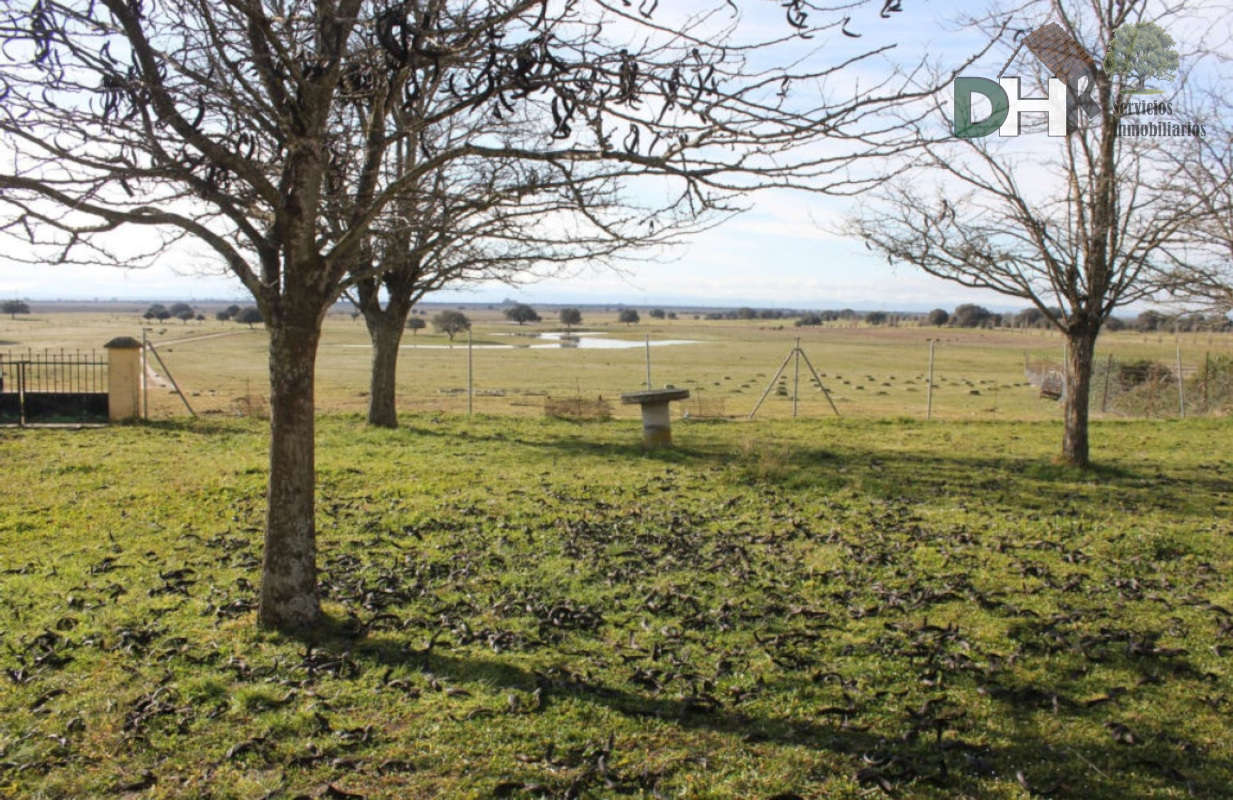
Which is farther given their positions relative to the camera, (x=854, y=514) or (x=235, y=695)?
(x=854, y=514)

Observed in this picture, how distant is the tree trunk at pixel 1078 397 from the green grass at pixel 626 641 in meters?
1.22

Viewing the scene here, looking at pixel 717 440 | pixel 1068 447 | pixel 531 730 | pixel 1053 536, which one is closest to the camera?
pixel 531 730

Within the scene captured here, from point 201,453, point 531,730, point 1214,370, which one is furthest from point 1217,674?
point 1214,370

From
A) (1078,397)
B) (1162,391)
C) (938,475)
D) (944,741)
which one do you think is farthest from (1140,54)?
A: (1162,391)

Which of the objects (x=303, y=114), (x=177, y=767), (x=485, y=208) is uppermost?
(x=303, y=114)

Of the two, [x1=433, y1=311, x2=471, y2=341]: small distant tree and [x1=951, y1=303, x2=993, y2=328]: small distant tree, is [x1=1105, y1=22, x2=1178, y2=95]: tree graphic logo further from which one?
[x1=951, y1=303, x2=993, y2=328]: small distant tree

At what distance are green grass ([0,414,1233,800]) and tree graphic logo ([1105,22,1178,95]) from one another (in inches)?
212

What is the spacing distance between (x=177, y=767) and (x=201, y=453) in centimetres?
1046

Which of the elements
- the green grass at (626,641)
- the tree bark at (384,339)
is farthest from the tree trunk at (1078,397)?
the tree bark at (384,339)

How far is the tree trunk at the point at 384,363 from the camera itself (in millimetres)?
16656

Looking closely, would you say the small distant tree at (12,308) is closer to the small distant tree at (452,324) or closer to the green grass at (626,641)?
the small distant tree at (452,324)

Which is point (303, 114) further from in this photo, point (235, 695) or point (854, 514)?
point (854, 514)

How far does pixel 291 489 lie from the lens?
5.62m

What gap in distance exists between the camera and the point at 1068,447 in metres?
12.8
